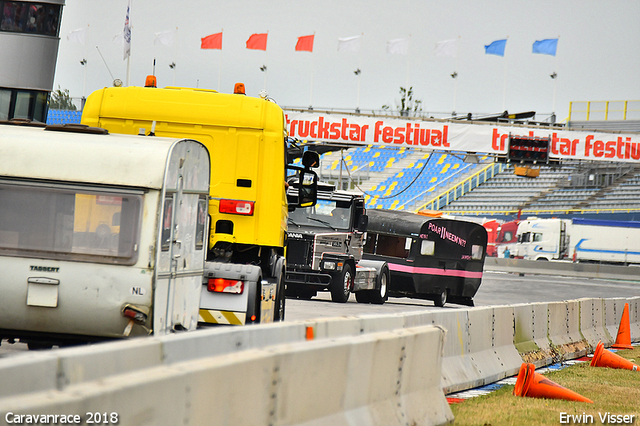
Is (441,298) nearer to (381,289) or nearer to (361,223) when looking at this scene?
(381,289)

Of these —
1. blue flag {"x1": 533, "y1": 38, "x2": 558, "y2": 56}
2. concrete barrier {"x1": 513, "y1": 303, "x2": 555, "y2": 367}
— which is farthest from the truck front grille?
blue flag {"x1": 533, "y1": 38, "x2": 558, "y2": 56}

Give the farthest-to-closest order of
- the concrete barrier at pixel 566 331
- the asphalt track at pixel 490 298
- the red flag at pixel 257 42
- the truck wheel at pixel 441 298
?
the red flag at pixel 257 42
the truck wheel at pixel 441 298
the asphalt track at pixel 490 298
the concrete barrier at pixel 566 331

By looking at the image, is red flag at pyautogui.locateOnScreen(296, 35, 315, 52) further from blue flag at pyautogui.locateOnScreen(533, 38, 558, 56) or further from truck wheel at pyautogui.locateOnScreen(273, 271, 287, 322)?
truck wheel at pyautogui.locateOnScreen(273, 271, 287, 322)

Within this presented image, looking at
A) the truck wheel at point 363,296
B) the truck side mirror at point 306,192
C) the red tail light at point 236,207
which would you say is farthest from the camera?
the truck wheel at point 363,296

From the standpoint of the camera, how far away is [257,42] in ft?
144

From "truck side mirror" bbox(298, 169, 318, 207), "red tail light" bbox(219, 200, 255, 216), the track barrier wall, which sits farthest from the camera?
"truck side mirror" bbox(298, 169, 318, 207)

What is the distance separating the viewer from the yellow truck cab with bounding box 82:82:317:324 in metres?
10.8

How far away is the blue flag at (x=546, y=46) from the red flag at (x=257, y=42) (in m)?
14.7

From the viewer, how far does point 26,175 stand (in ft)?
25.5

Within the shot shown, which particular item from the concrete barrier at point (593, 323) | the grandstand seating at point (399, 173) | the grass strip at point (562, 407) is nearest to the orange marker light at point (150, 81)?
the grass strip at point (562, 407)

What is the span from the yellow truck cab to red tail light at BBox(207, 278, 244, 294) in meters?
0.74

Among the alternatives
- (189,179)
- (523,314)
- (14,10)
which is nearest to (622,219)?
(14,10)

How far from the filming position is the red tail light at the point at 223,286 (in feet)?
32.1

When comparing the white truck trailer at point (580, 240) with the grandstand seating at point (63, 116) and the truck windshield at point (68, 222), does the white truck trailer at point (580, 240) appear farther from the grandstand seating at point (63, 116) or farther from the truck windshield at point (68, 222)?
the truck windshield at point (68, 222)
